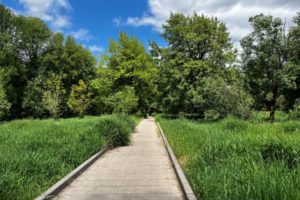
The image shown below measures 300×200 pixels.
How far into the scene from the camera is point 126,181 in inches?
195

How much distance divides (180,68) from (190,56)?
7.68 feet

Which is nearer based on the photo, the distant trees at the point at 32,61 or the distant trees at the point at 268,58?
the distant trees at the point at 268,58

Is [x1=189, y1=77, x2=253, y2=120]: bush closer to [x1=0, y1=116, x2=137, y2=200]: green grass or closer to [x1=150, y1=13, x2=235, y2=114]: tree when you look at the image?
[x1=150, y1=13, x2=235, y2=114]: tree

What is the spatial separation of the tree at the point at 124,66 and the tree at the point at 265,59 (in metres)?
14.8

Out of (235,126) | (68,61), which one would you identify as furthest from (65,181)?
(68,61)

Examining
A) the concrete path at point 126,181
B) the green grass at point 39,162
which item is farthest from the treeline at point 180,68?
the green grass at point 39,162

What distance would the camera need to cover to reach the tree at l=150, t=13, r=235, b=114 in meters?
21.1

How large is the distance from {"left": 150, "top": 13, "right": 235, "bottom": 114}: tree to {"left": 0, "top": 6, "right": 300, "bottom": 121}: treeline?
0.32 feet

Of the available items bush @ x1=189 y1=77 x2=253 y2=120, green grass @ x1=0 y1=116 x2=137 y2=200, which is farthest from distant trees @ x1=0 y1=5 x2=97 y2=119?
green grass @ x1=0 y1=116 x2=137 y2=200

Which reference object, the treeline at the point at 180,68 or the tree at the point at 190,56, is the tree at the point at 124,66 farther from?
the tree at the point at 190,56

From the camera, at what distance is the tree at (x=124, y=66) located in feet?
109

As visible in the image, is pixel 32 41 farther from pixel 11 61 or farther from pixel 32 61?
pixel 11 61

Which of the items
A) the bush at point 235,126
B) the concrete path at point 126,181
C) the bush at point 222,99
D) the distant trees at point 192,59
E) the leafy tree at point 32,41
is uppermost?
the leafy tree at point 32,41

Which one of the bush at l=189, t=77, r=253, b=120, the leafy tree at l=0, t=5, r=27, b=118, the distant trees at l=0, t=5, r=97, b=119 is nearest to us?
the bush at l=189, t=77, r=253, b=120
